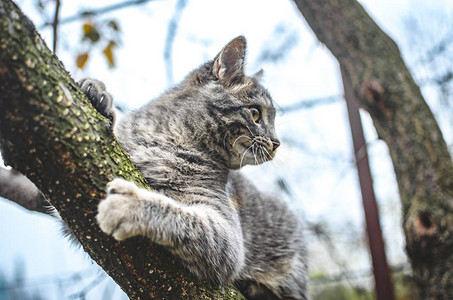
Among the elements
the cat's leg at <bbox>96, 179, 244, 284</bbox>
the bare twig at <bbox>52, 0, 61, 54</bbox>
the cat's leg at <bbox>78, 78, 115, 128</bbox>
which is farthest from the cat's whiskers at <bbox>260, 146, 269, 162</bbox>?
the bare twig at <bbox>52, 0, 61, 54</bbox>

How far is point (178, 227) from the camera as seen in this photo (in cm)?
156

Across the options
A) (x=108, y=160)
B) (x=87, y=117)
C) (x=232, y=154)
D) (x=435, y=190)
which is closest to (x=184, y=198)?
(x=232, y=154)

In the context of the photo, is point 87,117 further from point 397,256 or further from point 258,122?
point 397,256

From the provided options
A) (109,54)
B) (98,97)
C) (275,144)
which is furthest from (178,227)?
(109,54)

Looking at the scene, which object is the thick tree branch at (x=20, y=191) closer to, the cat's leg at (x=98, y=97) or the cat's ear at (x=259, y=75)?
the cat's leg at (x=98, y=97)

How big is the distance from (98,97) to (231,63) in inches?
37.4

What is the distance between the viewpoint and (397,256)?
3072 mm

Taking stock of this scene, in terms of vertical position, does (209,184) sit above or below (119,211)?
above

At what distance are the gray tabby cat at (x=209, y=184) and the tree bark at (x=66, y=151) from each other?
6 cm

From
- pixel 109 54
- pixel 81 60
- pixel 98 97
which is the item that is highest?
pixel 109 54

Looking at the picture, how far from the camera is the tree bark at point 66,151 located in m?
1.11

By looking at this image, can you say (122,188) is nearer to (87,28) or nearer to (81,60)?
(81,60)

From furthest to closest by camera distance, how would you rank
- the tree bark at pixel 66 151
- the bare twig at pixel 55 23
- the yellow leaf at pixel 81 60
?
the yellow leaf at pixel 81 60, the bare twig at pixel 55 23, the tree bark at pixel 66 151

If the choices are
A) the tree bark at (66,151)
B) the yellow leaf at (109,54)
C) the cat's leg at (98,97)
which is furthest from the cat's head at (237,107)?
the yellow leaf at (109,54)
